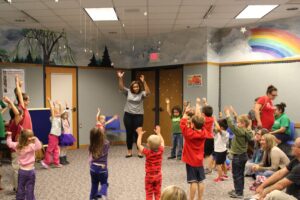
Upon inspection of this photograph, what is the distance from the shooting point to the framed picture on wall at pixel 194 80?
7.46 meters

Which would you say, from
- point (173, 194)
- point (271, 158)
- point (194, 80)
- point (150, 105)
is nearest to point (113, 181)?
point (271, 158)

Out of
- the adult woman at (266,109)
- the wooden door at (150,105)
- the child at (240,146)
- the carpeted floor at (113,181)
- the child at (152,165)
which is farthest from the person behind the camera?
the wooden door at (150,105)

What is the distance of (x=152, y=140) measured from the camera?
3367 millimetres

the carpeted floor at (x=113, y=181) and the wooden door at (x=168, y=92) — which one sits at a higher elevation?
the wooden door at (x=168, y=92)

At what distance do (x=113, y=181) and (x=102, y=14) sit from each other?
326 centimetres

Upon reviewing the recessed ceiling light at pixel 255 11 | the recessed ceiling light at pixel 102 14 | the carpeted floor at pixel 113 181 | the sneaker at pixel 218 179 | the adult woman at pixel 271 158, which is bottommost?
the carpeted floor at pixel 113 181

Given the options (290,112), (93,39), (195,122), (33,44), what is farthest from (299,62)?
(33,44)

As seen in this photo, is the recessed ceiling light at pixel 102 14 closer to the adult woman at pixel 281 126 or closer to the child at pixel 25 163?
the child at pixel 25 163

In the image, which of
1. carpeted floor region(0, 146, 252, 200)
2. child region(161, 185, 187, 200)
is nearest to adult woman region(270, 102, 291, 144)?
carpeted floor region(0, 146, 252, 200)

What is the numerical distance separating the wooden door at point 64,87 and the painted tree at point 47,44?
257 millimetres

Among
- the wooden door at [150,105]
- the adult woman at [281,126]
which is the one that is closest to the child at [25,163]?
the adult woman at [281,126]

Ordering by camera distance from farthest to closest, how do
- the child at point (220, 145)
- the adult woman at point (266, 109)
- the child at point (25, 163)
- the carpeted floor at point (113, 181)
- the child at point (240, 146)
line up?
the adult woman at point (266, 109), the child at point (220, 145), the carpeted floor at point (113, 181), the child at point (240, 146), the child at point (25, 163)

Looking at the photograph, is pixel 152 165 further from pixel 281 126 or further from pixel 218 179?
pixel 281 126

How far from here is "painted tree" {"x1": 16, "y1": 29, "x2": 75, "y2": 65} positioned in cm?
747
